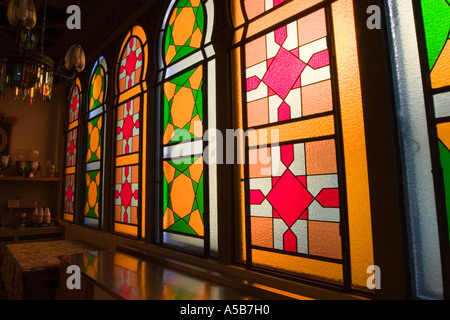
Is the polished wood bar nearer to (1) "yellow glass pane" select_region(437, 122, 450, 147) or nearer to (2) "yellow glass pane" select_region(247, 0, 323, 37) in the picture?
(1) "yellow glass pane" select_region(437, 122, 450, 147)

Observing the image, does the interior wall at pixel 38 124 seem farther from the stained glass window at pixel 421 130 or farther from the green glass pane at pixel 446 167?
the green glass pane at pixel 446 167

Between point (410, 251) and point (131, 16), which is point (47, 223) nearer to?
point (131, 16)

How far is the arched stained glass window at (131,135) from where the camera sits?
114 inches

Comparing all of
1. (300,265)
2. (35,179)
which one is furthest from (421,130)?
(35,179)

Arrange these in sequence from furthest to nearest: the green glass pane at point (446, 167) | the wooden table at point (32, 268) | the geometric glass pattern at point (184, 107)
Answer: the wooden table at point (32, 268), the geometric glass pattern at point (184, 107), the green glass pane at point (446, 167)

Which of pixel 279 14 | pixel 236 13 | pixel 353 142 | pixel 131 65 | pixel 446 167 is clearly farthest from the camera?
pixel 131 65

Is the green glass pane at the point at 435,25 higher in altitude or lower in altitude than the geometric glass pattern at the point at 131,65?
lower

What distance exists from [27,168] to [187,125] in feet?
11.1

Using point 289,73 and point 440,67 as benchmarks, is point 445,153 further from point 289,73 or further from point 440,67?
point 289,73

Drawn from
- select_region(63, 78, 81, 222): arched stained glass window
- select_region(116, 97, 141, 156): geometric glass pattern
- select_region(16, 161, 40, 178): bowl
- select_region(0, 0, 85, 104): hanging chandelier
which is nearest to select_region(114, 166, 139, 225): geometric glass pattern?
select_region(116, 97, 141, 156): geometric glass pattern

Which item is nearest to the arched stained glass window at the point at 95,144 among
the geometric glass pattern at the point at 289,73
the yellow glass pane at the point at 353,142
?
the geometric glass pattern at the point at 289,73

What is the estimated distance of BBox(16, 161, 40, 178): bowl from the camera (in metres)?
4.41

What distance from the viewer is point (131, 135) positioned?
3.13 meters

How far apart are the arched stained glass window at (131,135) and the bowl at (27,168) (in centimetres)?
198
